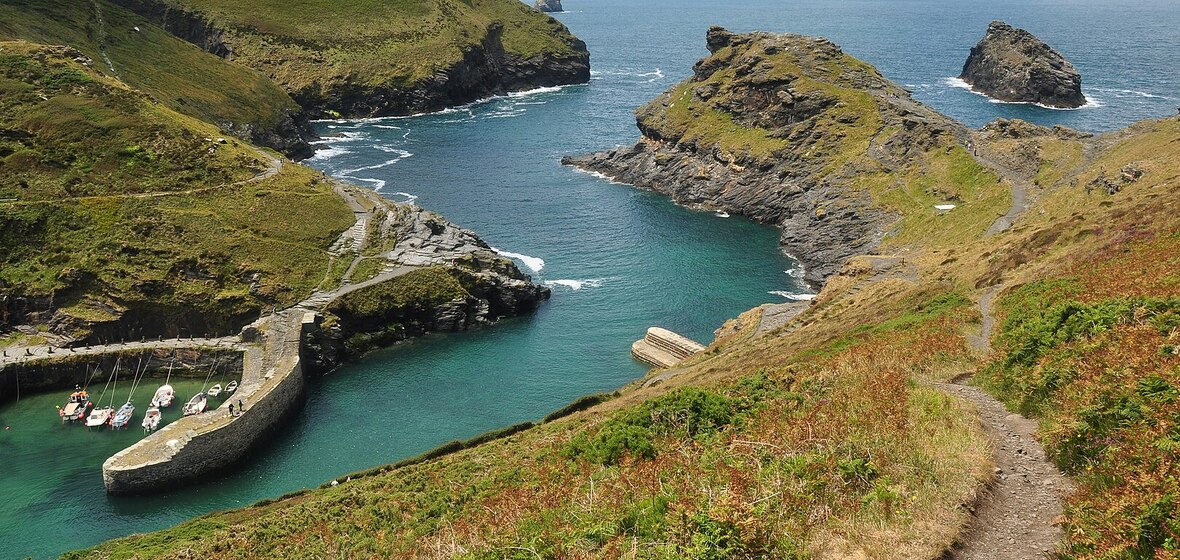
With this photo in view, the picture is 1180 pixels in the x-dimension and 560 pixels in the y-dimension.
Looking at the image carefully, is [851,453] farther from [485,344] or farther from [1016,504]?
[485,344]

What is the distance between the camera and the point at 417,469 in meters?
42.9

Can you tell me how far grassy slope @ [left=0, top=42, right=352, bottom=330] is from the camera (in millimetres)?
79438

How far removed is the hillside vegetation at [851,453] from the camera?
665 inches

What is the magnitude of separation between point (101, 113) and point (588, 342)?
71.6 m

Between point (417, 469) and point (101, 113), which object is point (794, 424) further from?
point (101, 113)

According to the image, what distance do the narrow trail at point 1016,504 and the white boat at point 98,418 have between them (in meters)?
68.1

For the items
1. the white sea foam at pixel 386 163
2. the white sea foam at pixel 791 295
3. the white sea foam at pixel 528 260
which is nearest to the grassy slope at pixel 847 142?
the white sea foam at pixel 791 295

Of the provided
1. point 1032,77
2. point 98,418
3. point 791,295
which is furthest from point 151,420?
point 1032,77

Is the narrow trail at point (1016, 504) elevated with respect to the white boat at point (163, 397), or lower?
elevated

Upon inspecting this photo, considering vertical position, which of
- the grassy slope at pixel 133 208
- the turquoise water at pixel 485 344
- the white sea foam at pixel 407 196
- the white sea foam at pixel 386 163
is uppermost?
the grassy slope at pixel 133 208

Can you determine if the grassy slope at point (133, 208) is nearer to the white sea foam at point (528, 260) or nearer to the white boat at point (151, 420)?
the white boat at point (151, 420)

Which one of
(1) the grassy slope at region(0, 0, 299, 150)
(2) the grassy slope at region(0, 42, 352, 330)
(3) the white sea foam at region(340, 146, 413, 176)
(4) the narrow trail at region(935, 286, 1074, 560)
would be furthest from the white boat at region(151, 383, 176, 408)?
(3) the white sea foam at region(340, 146, 413, 176)

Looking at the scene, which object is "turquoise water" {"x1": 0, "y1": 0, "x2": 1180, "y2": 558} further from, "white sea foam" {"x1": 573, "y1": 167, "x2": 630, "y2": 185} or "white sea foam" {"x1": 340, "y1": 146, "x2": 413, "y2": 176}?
"white sea foam" {"x1": 573, "y1": 167, "x2": 630, "y2": 185}

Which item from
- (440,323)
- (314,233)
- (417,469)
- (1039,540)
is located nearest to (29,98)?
(314,233)
